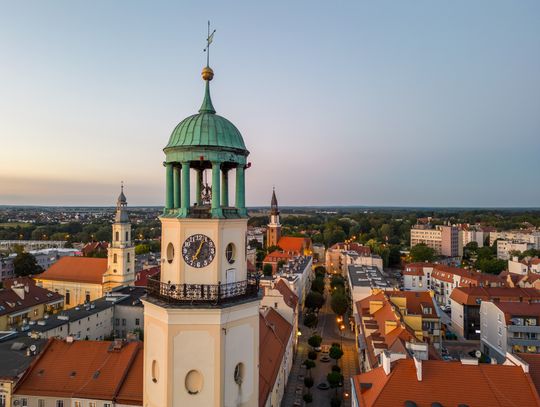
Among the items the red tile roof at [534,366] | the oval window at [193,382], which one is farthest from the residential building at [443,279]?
the oval window at [193,382]

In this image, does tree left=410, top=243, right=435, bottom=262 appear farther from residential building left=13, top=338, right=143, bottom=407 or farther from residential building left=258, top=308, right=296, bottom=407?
residential building left=13, top=338, right=143, bottom=407

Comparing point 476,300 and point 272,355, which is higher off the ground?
point 272,355

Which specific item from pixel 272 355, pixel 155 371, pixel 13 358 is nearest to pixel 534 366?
pixel 272 355

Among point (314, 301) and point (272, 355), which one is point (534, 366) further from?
point (314, 301)

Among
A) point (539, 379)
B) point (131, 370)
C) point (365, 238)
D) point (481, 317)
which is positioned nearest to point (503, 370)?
point (539, 379)

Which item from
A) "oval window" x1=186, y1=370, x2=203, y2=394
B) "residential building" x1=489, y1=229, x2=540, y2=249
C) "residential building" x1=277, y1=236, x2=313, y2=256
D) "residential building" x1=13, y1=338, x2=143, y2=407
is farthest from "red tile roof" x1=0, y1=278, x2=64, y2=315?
"residential building" x1=489, y1=229, x2=540, y2=249

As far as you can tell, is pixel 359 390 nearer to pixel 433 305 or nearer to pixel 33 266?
pixel 433 305

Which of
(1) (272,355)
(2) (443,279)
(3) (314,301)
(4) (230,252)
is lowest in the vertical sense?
(3) (314,301)
